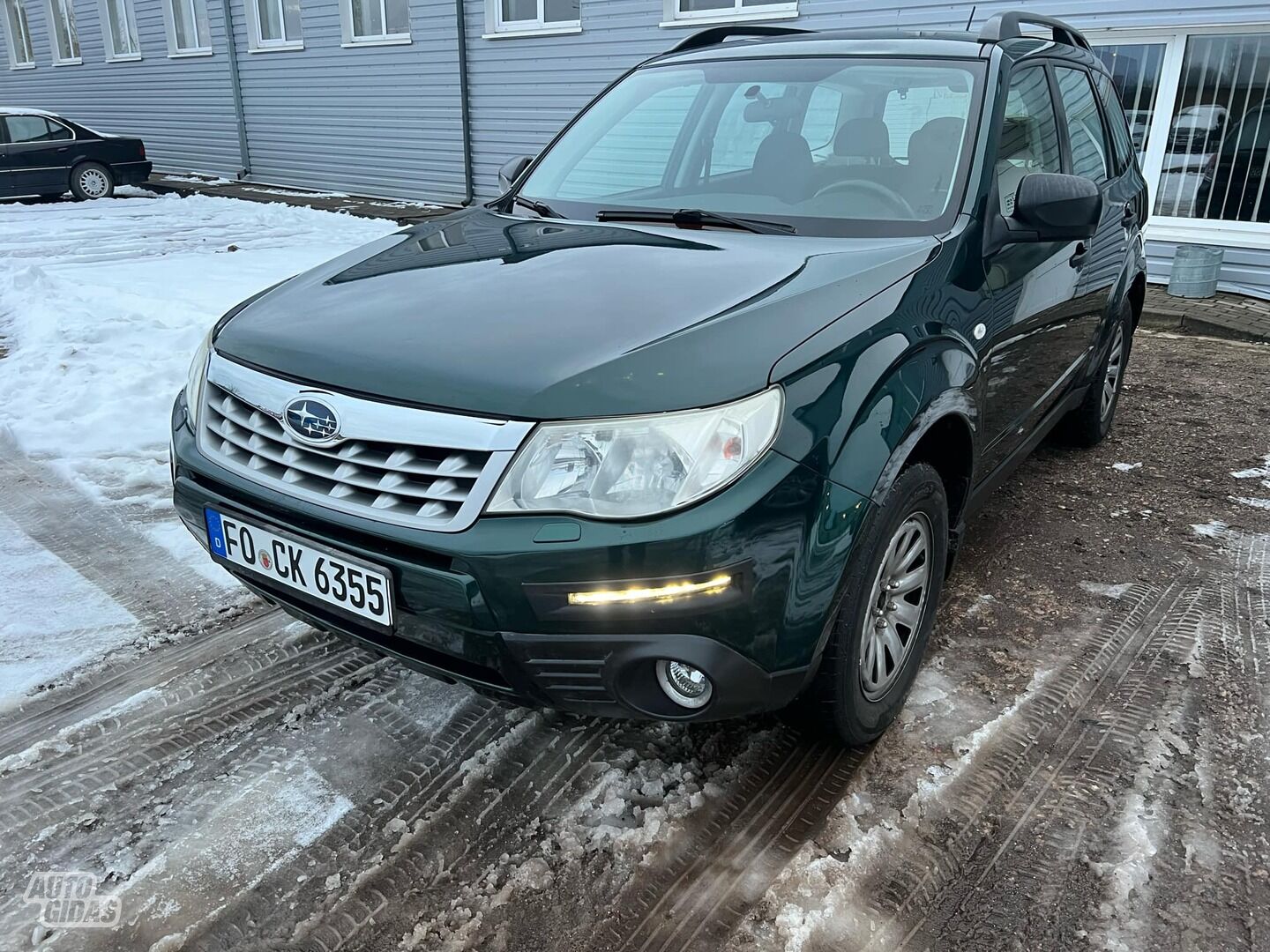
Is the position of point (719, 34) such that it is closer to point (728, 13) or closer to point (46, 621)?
point (46, 621)

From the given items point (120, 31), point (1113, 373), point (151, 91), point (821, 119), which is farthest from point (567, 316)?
point (120, 31)

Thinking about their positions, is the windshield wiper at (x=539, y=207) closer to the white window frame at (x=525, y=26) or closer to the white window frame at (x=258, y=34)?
the white window frame at (x=525, y=26)

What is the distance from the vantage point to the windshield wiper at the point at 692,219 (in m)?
2.80

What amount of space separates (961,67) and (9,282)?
7.70 metres

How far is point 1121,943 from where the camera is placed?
1.93 meters

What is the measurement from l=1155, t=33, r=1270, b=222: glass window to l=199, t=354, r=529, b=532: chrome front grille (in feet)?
25.7

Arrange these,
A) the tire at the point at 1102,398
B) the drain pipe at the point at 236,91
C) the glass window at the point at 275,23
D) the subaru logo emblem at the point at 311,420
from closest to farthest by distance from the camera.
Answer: the subaru logo emblem at the point at 311,420
the tire at the point at 1102,398
the glass window at the point at 275,23
the drain pipe at the point at 236,91

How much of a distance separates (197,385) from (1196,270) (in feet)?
25.4

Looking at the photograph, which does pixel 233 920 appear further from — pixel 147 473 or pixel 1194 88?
pixel 1194 88

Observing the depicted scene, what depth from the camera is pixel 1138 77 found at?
306 inches

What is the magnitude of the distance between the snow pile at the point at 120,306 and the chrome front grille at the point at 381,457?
2083 mm

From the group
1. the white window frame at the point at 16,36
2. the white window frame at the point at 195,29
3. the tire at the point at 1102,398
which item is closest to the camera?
the tire at the point at 1102,398

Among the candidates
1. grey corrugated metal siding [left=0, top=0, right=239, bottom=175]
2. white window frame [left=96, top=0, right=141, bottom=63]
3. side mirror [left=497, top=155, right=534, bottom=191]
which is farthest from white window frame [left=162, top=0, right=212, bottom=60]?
side mirror [left=497, top=155, right=534, bottom=191]

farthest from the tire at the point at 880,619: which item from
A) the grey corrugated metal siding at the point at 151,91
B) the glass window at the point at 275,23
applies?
the grey corrugated metal siding at the point at 151,91
